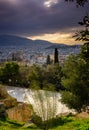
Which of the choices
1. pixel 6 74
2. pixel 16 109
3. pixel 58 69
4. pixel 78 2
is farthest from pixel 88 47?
pixel 6 74

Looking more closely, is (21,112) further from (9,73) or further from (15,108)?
(9,73)

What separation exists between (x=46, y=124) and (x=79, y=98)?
850 inches

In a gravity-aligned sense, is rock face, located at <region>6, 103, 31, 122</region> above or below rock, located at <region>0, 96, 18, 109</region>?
below

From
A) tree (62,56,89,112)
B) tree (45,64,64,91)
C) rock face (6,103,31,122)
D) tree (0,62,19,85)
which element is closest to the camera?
rock face (6,103,31,122)

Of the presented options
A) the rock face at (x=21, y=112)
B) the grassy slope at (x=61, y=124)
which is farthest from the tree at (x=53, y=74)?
the grassy slope at (x=61, y=124)

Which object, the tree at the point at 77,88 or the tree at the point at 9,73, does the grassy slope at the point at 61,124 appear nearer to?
the tree at the point at 77,88

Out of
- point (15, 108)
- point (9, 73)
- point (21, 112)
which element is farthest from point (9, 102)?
point (9, 73)

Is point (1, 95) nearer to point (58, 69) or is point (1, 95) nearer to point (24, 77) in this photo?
point (58, 69)

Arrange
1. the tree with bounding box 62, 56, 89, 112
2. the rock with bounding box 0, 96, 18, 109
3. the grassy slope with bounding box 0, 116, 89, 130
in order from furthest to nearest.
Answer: the tree with bounding box 62, 56, 89, 112
the rock with bounding box 0, 96, 18, 109
the grassy slope with bounding box 0, 116, 89, 130

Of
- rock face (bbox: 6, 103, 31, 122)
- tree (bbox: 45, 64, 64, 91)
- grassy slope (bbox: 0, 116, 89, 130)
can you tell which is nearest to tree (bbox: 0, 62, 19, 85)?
tree (bbox: 45, 64, 64, 91)

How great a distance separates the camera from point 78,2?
38.0 feet

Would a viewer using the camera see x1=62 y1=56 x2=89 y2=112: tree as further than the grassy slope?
Yes

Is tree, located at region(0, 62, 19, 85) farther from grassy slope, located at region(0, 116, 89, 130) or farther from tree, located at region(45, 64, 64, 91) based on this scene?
grassy slope, located at region(0, 116, 89, 130)

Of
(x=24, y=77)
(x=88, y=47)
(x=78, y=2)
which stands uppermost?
(x=78, y=2)
